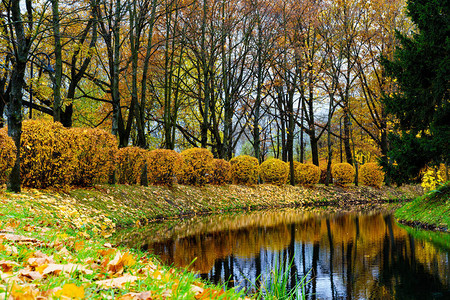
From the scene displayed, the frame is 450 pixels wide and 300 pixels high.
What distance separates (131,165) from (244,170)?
7.16 meters

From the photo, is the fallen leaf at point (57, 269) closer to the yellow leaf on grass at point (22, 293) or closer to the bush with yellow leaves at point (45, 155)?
the yellow leaf on grass at point (22, 293)

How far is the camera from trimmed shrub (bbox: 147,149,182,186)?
13.2 m

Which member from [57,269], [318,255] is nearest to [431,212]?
[318,255]

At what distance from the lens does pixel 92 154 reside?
9570mm

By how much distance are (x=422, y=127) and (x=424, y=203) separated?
2.26 metres

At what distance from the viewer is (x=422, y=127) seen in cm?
957

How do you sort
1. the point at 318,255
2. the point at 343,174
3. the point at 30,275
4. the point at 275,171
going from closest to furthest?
the point at 30,275, the point at 318,255, the point at 275,171, the point at 343,174

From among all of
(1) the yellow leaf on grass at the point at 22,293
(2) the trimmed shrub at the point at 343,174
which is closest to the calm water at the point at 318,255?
(1) the yellow leaf on grass at the point at 22,293

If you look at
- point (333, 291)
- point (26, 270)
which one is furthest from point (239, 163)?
point (26, 270)

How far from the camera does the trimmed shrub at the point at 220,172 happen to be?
52.9 feet

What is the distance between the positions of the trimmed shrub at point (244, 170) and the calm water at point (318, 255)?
8462 mm

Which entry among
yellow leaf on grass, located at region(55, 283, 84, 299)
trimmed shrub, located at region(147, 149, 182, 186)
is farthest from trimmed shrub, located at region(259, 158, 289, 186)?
yellow leaf on grass, located at region(55, 283, 84, 299)

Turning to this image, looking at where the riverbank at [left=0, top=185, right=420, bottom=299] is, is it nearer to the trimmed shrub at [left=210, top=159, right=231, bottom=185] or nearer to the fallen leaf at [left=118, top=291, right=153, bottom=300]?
the fallen leaf at [left=118, top=291, right=153, bottom=300]

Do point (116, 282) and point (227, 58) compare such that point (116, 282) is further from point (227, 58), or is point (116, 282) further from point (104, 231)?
point (227, 58)
